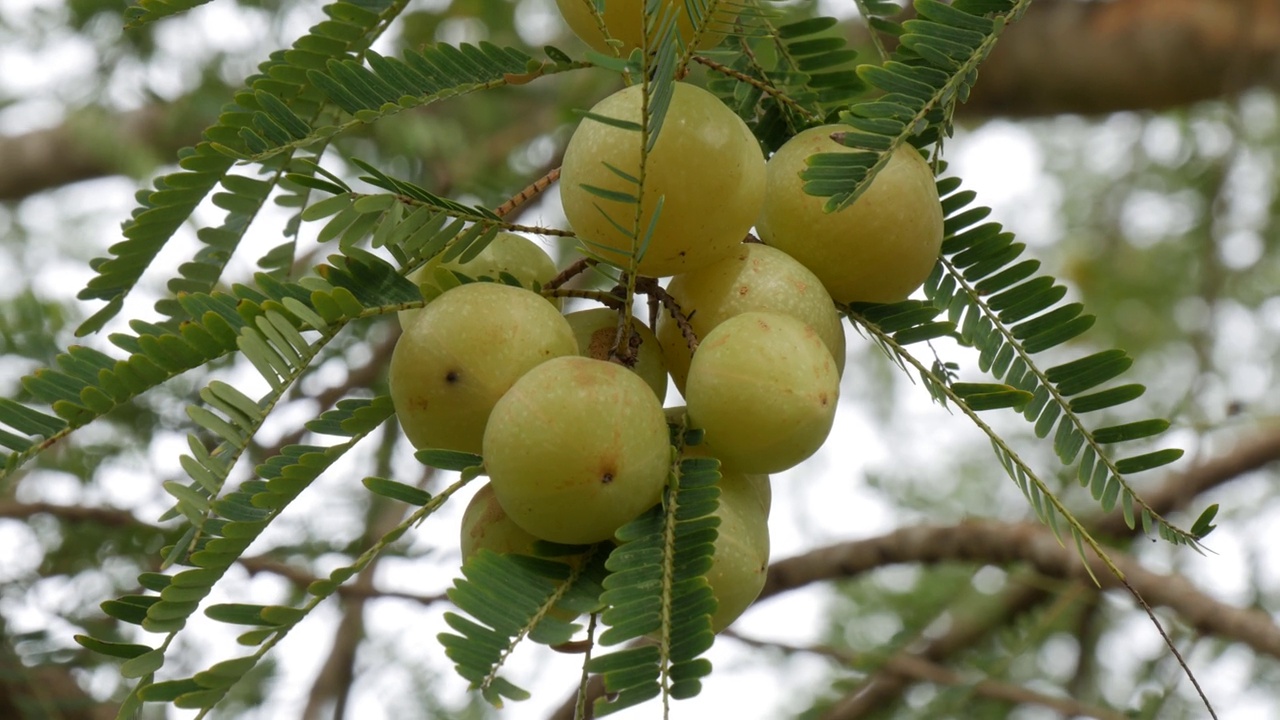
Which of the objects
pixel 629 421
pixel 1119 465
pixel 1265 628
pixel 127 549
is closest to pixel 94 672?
pixel 127 549

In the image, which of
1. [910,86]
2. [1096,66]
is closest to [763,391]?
[910,86]

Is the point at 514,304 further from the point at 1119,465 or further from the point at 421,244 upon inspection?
the point at 1119,465

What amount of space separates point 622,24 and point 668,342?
23 cm

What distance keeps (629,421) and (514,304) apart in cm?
12

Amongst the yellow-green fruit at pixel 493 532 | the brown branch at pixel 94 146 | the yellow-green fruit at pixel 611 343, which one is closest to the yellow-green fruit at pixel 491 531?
the yellow-green fruit at pixel 493 532

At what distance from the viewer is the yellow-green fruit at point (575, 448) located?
635 mm

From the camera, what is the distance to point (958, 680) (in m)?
1.71

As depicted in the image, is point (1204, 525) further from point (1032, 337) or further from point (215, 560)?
point (215, 560)

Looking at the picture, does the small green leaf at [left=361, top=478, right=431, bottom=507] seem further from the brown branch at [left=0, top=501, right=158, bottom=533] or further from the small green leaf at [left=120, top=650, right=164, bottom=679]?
the brown branch at [left=0, top=501, right=158, bottom=533]

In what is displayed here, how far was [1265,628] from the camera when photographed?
5.26 ft

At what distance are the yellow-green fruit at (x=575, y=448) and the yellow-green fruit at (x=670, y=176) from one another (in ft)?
0.29

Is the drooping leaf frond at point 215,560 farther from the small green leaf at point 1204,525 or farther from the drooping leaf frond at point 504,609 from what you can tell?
the small green leaf at point 1204,525

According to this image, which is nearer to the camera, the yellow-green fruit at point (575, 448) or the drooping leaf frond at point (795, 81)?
the yellow-green fruit at point (575, 448)

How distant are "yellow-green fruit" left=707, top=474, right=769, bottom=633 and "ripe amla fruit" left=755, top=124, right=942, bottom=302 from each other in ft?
0.55
